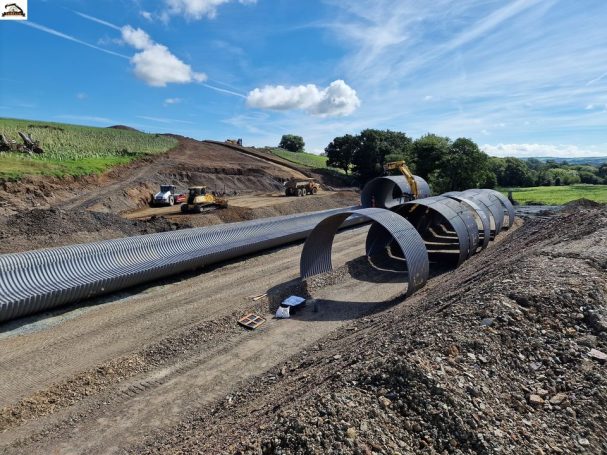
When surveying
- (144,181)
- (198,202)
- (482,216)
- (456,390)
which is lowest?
(456,390)

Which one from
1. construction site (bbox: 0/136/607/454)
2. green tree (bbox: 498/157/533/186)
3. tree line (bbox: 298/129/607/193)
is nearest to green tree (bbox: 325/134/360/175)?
tree line (bbox: 298/129/607/193)

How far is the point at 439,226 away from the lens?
70.6 ft

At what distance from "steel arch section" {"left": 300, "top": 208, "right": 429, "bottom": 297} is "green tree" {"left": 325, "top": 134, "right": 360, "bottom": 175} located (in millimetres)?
42846

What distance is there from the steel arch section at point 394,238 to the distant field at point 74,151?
72.5ft

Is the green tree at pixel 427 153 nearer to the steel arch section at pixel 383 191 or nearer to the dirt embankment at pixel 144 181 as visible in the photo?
the dirt embankment at pixel 144 181

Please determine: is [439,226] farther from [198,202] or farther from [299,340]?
[198,202]

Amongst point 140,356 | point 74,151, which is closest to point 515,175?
point 74,151

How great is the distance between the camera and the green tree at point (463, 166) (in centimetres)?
4078

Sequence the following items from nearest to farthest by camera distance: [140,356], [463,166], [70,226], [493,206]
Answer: [140,356]
[70,226]
[493,206]
[463,166]

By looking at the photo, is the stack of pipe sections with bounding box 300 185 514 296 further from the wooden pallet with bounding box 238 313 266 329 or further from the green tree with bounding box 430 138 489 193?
the green tree with bounding box 430 138 489 193

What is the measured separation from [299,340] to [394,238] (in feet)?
18.4

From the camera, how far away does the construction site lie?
15.8ft

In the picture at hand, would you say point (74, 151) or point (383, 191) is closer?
point (383, 191)

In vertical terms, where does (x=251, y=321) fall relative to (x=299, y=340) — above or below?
above
